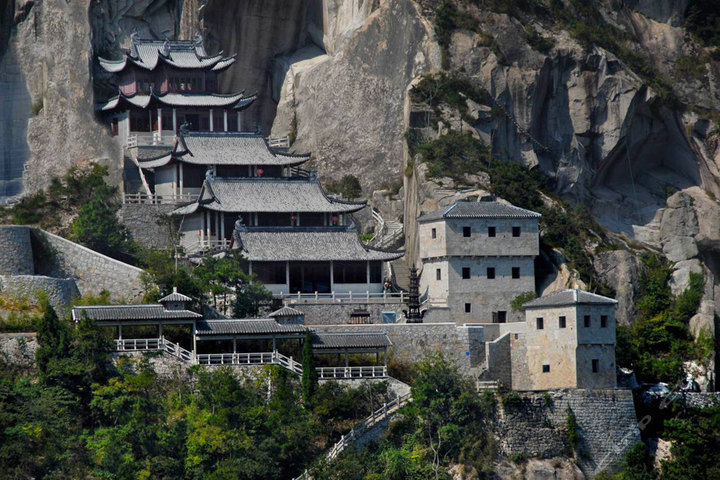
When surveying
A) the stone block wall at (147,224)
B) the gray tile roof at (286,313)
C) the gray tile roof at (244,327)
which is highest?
→ the stone block wall at (147,224)

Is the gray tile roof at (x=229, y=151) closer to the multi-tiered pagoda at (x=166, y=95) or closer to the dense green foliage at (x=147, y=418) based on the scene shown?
the multi-tiered pagoda at (x=166, y=95)

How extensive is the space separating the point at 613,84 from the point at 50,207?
94.2 feet

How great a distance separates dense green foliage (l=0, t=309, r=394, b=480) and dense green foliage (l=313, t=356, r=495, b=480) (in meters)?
1.75

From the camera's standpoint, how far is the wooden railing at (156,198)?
84.9 m

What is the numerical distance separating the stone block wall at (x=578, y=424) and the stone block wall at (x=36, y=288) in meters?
18.0

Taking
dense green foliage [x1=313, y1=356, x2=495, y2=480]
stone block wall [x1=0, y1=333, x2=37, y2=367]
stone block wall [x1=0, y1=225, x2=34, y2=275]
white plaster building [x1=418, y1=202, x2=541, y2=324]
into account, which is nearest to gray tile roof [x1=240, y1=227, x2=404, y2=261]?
white plaster building [x1=418, y1=202, x2=541, y2=324]

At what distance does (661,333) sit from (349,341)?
15.3 m

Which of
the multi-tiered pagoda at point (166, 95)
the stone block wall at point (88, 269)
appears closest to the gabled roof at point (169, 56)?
the multi-tiered pagoda at point (166, 95)

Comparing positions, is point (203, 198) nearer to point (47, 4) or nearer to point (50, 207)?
point (50, 207)

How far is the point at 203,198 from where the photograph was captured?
81.9 m

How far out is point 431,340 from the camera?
72.4 m

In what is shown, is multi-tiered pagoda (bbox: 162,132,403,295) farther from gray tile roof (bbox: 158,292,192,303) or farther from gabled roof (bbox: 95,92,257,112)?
gray tile roof (bbox: 158,292,192,303)

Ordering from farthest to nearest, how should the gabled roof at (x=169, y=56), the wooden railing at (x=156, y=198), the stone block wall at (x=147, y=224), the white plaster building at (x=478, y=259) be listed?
the gabled roof at (x=169, y=56) < the wooden railing at (x=156, y=198) < the stone block wall at (x=147, y=224) < the white plaster building at (x=478, y=259)

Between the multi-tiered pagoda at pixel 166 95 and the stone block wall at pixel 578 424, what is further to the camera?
the multi-tiered pagoda at pixel 166 95
